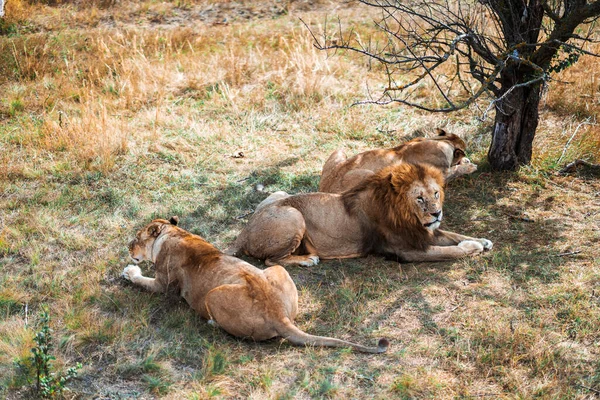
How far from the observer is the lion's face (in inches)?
246

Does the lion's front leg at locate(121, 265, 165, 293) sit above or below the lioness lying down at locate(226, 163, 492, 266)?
below

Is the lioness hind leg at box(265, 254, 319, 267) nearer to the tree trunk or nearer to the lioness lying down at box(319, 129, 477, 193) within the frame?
the lioness lying down at box(319, 129, 477, 193)

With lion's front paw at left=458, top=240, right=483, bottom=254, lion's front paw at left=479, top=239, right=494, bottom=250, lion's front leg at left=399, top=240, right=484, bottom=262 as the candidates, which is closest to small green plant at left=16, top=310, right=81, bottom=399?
lion's front leg at left=399, top=240, right=484, bottom=262

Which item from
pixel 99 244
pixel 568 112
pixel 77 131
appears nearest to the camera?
pixel 99 244

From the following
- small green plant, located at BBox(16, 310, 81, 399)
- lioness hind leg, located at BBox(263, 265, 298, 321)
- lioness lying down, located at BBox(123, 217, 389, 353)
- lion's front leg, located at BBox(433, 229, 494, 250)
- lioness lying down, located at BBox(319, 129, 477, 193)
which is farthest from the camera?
lioness lying down, located at BBox(319, 129, 477, 193)

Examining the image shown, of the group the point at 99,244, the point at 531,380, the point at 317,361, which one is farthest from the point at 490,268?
the point at 99,244

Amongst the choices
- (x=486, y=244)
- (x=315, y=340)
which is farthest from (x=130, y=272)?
(x=486, y=244)

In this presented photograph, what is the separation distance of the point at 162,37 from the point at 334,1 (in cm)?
464

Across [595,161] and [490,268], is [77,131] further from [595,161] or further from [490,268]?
[595,161]

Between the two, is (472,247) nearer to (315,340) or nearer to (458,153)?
(458,153)

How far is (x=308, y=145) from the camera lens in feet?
31.1

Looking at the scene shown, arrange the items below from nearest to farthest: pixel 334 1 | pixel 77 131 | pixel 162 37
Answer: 1. pixel 77 131
2. pixel 162 37
3. pixel 334 1

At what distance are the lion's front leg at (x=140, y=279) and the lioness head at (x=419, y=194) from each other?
230 cm

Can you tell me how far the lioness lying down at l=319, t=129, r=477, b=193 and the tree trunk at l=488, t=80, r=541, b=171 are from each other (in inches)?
21.3
